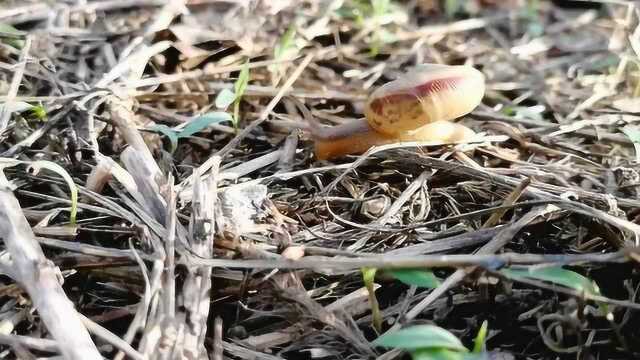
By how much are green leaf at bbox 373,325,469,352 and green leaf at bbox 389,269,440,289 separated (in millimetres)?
105

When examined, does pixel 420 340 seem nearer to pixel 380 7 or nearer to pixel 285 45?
pixel 285 45

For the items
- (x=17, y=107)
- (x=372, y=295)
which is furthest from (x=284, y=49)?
(x=372, y=295)

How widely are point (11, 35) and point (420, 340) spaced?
138 centimetres

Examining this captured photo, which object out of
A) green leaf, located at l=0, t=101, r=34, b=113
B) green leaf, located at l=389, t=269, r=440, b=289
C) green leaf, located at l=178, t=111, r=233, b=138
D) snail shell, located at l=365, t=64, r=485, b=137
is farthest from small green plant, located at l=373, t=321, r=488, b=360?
green leaf, located at l=0, t=101, r=34, b=113

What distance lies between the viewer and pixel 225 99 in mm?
1617

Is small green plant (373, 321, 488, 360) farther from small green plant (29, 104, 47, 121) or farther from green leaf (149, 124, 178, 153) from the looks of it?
small green plant (29, 104, 47, 121)

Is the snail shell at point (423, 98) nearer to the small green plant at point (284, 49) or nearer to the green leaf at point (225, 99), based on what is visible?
the green leaf at point (225, 99)

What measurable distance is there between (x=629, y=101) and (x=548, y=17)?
0.96 metres

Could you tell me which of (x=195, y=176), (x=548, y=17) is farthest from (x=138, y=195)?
(x=548, y=17)

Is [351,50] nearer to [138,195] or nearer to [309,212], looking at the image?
[309,212]

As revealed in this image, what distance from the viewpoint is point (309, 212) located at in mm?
1346

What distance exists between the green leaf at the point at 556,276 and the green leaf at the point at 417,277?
98 millimetres

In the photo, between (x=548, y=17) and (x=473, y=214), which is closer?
(x=473, y=214)

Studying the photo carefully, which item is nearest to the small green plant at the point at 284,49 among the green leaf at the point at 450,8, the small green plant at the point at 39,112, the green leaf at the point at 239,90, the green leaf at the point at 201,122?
the green leaf at the point at 239,90
